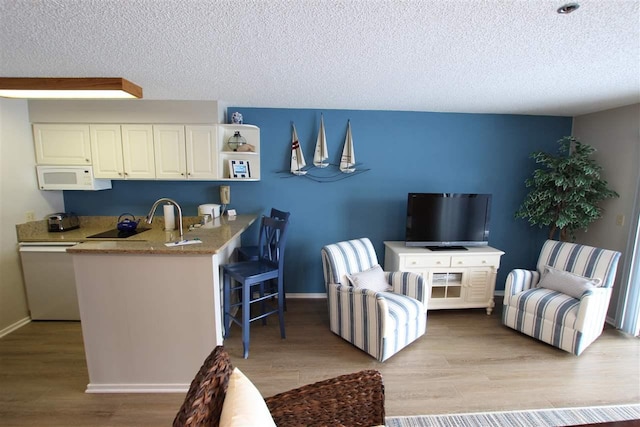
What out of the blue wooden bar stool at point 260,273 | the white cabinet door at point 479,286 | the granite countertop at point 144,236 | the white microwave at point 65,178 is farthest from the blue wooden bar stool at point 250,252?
the white cabinet door at point 479,286

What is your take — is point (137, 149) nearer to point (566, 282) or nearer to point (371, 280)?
point (371, 280)

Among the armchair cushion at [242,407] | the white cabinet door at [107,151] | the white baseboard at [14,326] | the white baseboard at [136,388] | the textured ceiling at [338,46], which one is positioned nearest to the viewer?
the armchair cushion at [242,407]

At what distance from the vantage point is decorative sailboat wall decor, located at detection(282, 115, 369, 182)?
3291 millimetres

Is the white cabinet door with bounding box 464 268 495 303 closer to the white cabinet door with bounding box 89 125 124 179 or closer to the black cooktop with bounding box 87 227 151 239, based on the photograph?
the black cooktop with bounding box 87 227 151 239

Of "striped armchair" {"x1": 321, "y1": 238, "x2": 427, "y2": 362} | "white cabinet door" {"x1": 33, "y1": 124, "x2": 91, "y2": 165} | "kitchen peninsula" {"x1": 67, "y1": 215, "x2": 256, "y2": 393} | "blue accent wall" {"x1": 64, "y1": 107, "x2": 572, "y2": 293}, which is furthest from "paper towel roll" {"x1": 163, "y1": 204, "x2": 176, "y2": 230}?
"striped armchair" {"x1": 321, "y1": 238, "x2": 427, "y2": 362}

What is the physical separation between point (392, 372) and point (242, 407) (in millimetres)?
1709

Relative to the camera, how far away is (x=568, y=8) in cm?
125

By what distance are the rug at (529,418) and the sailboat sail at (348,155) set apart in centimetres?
245

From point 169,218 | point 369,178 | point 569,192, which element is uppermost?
point 369,178

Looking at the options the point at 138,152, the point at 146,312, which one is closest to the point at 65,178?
the point at 138,152

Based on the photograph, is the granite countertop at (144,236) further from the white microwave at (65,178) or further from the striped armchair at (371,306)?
the striped armchair at (371,306)

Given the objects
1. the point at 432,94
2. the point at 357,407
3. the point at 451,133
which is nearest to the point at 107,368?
the point at 357,407

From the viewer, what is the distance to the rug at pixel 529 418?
5.83 ft

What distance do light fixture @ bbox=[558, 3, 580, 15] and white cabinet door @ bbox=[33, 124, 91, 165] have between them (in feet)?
13.2
